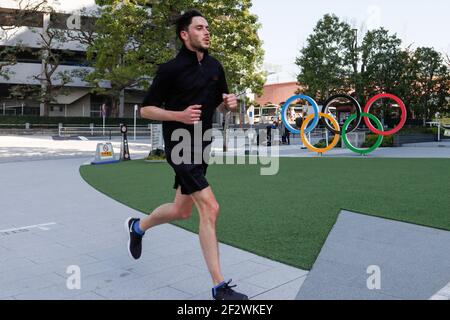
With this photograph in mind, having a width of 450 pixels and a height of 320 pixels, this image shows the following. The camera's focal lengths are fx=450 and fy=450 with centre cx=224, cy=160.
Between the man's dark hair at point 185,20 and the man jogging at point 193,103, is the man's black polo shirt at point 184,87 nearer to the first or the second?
the man jogging at point 193,103

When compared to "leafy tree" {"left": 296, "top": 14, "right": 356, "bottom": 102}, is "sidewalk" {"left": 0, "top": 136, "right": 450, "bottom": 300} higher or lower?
lower

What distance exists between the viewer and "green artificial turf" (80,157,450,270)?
5332mm

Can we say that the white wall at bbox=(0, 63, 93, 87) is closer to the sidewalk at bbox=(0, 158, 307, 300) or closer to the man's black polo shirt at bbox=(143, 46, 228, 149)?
the sidewalk at bbox=(0, 158, 307, 300)

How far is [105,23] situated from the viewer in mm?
17969

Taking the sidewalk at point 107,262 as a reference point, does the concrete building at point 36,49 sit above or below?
above

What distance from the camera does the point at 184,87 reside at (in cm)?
353

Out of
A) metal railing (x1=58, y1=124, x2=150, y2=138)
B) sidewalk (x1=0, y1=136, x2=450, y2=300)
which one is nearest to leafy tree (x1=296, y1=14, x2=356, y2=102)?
metal railing (x1=58, y1=124, x2=150, y2=138)

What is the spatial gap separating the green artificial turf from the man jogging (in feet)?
4.30

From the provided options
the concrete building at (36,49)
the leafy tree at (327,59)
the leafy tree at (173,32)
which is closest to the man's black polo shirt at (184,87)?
the leafy tree at (173,32)

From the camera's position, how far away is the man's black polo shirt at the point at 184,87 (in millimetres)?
3516

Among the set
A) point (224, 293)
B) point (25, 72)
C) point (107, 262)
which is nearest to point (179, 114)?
point (224, 293)

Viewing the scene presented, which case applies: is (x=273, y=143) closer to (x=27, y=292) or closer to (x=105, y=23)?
(x=105, y=23)
